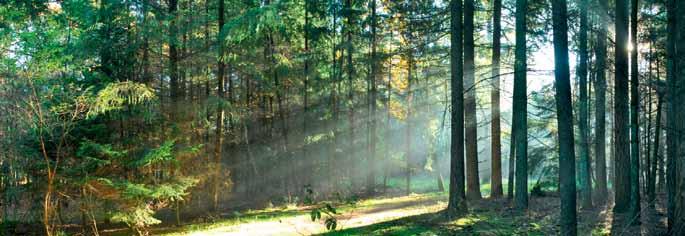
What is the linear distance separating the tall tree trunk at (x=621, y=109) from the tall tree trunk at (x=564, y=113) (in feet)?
12.7

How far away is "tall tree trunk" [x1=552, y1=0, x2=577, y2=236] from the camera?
7.29 metres

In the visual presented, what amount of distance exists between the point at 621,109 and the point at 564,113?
14.2 ft

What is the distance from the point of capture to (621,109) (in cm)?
1054

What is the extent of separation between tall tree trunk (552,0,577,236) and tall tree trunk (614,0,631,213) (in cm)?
386

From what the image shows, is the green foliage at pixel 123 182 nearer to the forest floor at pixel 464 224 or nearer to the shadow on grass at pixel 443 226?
the forest floor at pixel 464 224

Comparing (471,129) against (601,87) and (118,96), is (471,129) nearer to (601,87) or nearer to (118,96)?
(601,87)

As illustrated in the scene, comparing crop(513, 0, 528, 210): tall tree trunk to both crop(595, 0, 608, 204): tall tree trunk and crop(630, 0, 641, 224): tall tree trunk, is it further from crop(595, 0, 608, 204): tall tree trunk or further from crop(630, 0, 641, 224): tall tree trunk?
crop(630, 0, 641, 224): tall tree trunk

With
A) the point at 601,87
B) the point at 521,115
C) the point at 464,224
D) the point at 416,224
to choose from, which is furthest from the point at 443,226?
the point at 601,87

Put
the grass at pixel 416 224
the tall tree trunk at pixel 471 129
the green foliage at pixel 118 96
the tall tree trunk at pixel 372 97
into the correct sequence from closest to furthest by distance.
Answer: the grass at pixel 416 224, the green foliage at pixel 118 96, the tall tree trunk at pixel 471 129, the tall tree trunk at pixel 372 97

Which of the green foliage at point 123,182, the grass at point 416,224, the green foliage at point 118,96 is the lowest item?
the grass at point 416,224

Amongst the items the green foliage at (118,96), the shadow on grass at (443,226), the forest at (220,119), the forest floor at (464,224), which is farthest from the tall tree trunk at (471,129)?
the green foliage at (118,96)

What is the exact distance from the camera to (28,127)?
1014 centimetres

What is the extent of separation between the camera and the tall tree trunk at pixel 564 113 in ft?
23.9

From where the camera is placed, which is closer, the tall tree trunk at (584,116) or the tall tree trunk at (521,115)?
the tall tree trunk at (521,115)
